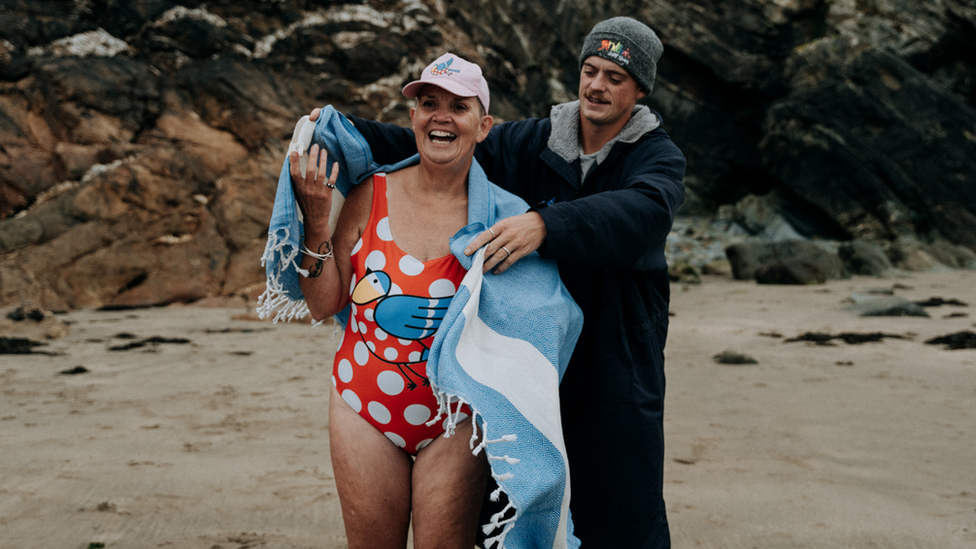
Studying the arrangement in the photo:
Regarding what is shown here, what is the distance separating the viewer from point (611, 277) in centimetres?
261

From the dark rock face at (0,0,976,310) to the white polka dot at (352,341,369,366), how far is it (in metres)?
10.2

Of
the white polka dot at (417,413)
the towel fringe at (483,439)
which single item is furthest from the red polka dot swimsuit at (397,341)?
the towel fringe at (483,439)

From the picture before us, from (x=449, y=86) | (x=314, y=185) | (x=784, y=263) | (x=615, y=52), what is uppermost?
(x=615, y=52)

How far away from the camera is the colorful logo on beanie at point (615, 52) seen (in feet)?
8.90

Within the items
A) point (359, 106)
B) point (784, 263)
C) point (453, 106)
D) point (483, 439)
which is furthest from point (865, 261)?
point (483, 439)

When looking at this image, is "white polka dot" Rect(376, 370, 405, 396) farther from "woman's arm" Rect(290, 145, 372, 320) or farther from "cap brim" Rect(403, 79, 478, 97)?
"cap brim" Rect(403, 79, 478, 97)

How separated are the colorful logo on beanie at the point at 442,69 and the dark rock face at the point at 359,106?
34.4 ft

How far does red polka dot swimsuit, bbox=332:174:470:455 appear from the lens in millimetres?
2260

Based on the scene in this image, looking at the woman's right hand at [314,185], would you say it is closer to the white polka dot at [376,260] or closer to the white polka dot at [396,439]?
the white polka dot at [376,260]

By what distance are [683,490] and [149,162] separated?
1110 centimetres

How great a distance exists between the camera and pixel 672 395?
6.34m

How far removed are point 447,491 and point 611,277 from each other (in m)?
0.98

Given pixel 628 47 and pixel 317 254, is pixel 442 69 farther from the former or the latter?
pixel 628 47

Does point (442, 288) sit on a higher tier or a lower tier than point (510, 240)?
lower
